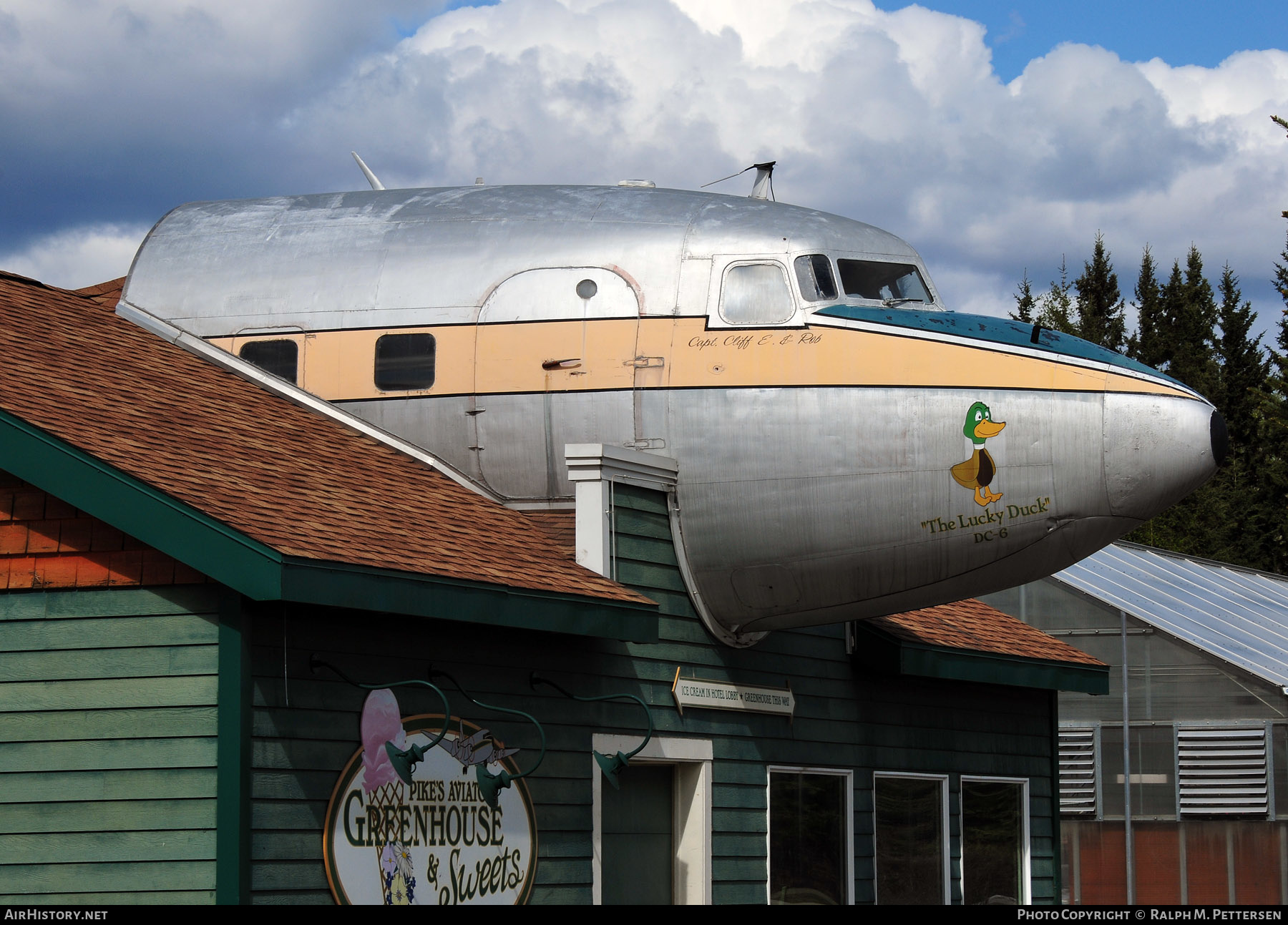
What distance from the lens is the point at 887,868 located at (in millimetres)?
15656

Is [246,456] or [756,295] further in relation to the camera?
[756,295]

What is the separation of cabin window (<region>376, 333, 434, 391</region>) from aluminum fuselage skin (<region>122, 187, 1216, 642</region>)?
3.1 inches

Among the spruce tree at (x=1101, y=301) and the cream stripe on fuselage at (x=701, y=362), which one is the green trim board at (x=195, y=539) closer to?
the cream stripe on fuselage at (x=701, y=362)

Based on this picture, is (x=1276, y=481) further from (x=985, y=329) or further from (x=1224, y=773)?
(x=985, y=329)

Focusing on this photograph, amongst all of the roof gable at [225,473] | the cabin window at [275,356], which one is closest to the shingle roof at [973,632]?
the roof gable at [225,473]

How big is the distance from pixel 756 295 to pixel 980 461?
221 centimetres

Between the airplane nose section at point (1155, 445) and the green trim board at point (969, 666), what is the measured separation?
139 inches

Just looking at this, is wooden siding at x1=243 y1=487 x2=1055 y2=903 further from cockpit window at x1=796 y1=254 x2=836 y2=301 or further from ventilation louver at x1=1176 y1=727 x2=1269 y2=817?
ventilation louver at x1=1176 y1=727 x2=1269 y2=817

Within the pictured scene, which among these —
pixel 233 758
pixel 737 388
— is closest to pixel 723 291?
pixel 737 388

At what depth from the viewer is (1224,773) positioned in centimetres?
2417

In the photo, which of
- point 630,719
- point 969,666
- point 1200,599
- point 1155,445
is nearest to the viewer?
point 1155,445

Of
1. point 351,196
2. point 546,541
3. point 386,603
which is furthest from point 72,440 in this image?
point 351,196

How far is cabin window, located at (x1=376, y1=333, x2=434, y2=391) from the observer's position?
1327cm

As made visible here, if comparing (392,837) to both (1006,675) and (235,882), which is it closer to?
(235,882)
